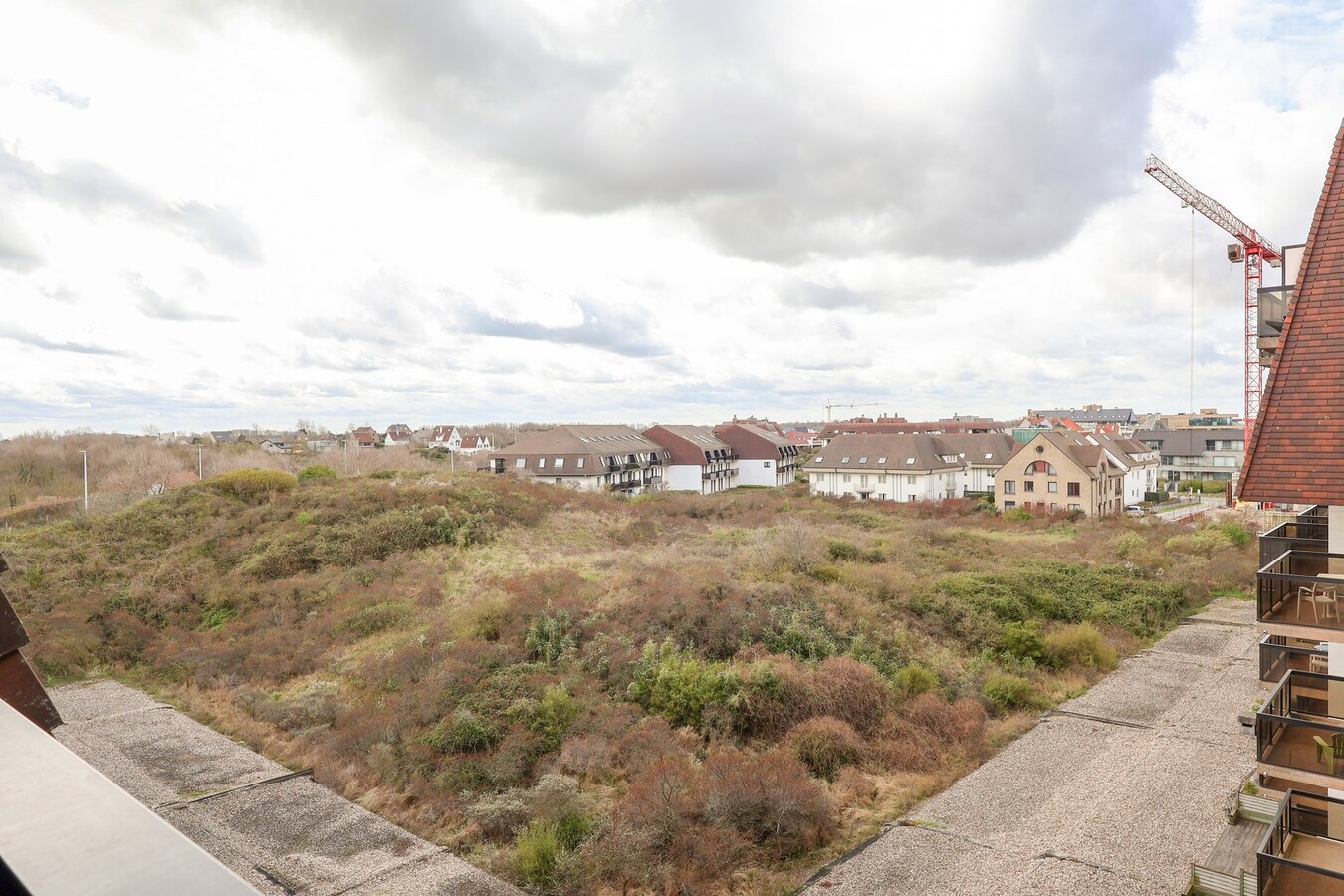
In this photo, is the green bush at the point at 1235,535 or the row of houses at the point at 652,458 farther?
the row of houses at the point at 652,458

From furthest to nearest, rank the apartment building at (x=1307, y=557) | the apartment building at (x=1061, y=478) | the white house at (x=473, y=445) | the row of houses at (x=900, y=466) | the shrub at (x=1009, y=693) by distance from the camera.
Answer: the white house at (x=473, y=445), the row of houses at (x=900, y=466), the apartment building at (x=1061, y=478), the shrub at (x=1009, y=693), the apartment building at (x=1307, y=557)

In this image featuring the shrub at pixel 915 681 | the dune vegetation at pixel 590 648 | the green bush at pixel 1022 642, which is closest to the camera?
the dune vegetation at pixel 590 648

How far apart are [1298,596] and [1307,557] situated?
0.54 m

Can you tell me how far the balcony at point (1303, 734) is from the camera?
780 centimetres

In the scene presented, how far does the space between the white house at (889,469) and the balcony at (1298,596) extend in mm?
41374

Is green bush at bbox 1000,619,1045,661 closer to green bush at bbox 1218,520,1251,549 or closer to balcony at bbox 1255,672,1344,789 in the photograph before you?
balcony at bbox 1255,672,1344,789

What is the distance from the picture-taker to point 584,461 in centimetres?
5100

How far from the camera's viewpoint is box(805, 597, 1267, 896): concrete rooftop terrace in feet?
31.2

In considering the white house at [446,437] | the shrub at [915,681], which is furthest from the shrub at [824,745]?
the white house at [446,437]

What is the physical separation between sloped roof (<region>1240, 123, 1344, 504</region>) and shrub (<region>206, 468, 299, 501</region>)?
3277cm

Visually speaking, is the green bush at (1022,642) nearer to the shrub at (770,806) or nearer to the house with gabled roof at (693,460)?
the shrub at (770,806)

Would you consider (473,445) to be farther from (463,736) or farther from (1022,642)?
(463,736)

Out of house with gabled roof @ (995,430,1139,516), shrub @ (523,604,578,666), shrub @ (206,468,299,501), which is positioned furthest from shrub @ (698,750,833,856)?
house with gabled roof @ (995,430,1139,516)

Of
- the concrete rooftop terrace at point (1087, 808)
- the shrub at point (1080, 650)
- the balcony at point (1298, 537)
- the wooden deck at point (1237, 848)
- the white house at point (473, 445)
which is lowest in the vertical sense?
the concrete rooftop terrace at point (1087, 808)
